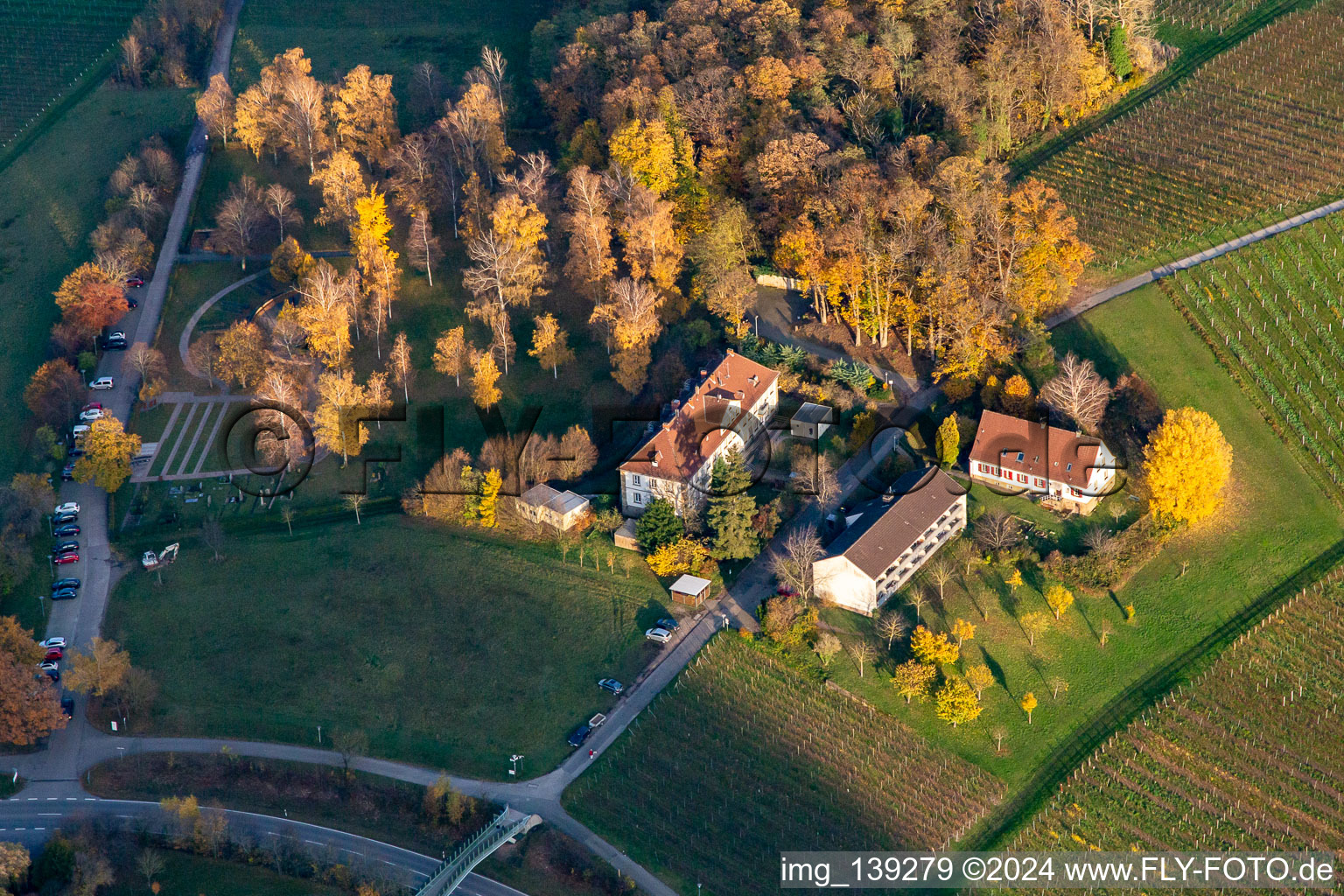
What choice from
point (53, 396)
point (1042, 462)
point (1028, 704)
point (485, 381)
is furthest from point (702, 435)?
point (53, 396)

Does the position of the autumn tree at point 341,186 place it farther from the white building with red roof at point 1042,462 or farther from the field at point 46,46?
the white building with red roof at point 1042,462

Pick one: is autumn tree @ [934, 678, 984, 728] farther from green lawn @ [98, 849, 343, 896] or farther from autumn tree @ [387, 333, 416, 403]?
autumn tree @ [387, 333, 416, 403]

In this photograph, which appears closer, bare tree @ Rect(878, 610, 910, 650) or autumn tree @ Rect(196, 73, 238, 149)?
bare tree @ Rect(878, 610, 910, 650)

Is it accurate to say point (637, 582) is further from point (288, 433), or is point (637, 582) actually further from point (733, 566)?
point (288, 433)

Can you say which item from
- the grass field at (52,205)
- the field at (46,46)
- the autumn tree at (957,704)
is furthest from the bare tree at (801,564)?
the field at (46,46)

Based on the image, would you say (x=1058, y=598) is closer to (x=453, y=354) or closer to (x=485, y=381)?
(x=485, y=381)

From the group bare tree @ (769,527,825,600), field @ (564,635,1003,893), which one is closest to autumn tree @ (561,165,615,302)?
bare tree @ (769,527,825,600)
